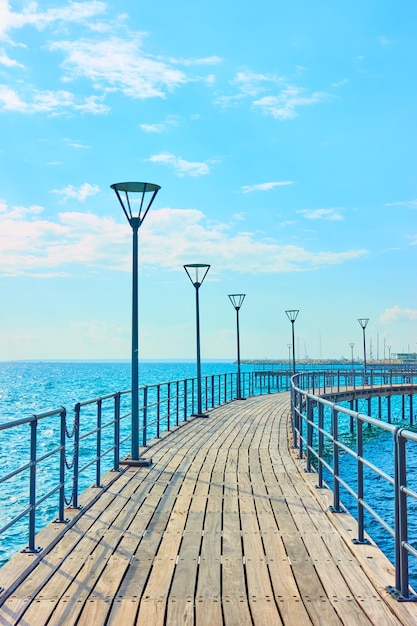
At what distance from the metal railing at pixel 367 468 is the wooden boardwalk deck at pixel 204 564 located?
29 centimetres

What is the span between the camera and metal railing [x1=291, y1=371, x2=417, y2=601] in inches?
141

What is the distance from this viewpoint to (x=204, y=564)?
4.29 m

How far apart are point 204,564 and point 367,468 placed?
13.8 metres

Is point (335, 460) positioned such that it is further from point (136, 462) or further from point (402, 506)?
point (136, 462)

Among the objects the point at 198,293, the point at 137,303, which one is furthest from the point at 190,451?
the point at 198,293

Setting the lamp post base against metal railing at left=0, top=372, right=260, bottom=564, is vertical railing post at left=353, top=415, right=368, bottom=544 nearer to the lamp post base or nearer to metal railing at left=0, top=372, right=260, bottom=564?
metal railing at left=0, top=372, right=260, bottom=564

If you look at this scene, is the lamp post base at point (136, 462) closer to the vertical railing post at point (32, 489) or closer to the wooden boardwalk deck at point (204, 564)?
the wooden boardwalk deck at point (204, 564)

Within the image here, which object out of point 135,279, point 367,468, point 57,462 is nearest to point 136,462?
point 135,279

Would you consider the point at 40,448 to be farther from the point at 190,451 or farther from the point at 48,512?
the point at 190,451

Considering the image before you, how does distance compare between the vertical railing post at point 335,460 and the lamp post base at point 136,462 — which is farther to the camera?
the lamp post base at point 136,462

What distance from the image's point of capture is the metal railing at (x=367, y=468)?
141 inches

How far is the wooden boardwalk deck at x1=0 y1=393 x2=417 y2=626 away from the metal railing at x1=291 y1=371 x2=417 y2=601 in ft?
0.97

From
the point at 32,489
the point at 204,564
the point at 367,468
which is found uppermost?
the point at 32,489

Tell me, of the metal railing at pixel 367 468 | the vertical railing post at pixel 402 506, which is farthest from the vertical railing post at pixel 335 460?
the vertical railing post at pixel 402 506
